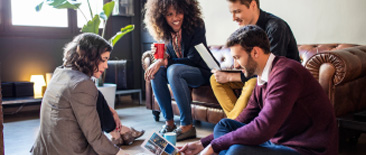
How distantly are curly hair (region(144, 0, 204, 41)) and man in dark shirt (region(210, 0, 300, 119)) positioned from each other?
0.51 metres

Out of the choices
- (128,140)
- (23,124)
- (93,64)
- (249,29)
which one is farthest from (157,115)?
(249,29)

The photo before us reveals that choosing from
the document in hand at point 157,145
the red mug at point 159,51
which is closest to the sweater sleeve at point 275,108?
the document in hand at point 157,145

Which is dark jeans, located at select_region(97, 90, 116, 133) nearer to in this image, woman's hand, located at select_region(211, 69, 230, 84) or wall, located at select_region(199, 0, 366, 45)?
woman's hand, located at select_region(211, 69, 230, 84)

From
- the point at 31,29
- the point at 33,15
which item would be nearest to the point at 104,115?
the point at 31,29

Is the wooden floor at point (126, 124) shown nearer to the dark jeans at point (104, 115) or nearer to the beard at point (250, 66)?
the dark jeans at point (104, 115)

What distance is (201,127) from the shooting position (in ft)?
8.93

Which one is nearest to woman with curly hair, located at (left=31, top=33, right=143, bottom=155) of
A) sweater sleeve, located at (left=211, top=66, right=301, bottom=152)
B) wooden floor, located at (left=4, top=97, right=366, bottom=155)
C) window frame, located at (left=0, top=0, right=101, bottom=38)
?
wooden floor, located at (left=4, top=97, right=366, bottom=155)

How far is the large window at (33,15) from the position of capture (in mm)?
3758

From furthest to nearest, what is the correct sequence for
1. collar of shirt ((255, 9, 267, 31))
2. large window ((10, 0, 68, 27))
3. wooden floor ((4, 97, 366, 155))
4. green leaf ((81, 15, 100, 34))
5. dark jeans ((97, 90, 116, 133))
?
large window ((10, 0, 68, 27))
green leaf ((81, 15, 100, 34))
wooden floor ((4, 97, 366, 155))
collar of shirt ((255, 9, 267, 31))
dark jeans ((97, 90, 116, 133))

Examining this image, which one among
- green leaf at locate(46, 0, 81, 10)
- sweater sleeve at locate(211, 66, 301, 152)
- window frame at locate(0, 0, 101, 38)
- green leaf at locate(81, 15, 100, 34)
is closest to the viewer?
sweater sleeve at locate(211, 66, 301, 152)

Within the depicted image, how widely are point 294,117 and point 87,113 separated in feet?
2.71

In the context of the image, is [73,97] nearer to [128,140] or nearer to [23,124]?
[128,140]

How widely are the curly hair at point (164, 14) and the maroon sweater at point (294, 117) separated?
4.48ft

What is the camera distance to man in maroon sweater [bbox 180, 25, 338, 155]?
3.65 ft
